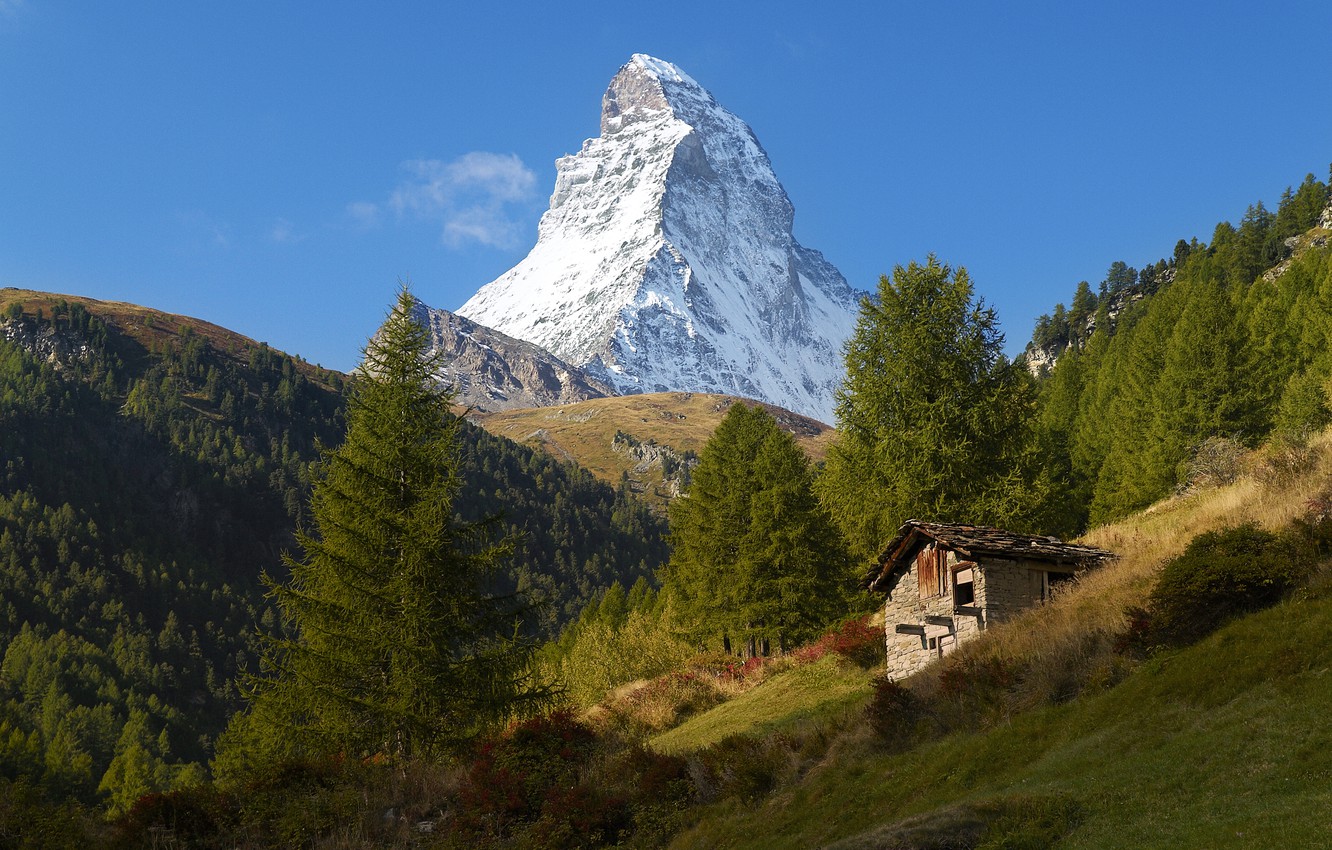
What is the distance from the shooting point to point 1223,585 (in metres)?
16.2

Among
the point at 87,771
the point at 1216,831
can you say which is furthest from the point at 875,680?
the point at 87,771

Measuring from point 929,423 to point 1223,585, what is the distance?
14.2 meters

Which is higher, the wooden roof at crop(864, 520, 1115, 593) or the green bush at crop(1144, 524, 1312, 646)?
the wooden roof at crop(864, 520, 1115, 593)

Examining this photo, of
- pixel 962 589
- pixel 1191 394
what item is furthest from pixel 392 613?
pixel 1191 394

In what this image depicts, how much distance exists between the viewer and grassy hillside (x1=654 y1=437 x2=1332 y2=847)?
37.3ft

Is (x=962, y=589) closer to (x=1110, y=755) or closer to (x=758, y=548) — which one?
(x=1110, y=755)

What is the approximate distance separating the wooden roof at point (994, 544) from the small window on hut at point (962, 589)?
91cm

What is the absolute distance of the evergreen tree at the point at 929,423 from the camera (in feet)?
98.6

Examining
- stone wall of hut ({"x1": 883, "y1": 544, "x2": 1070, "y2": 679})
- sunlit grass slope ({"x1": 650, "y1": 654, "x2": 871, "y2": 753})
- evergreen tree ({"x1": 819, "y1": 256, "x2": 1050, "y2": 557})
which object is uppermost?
evergreen tree ({"x1": 819, "y1": 256, "x2": 1050, "y2": 557})

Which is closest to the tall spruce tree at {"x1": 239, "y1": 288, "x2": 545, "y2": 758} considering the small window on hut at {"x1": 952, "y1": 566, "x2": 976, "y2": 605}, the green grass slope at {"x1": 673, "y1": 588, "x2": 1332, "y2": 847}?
the green grass slope at {"x1": 673, "y1": 588, "x2": 1332, "y2": 847}

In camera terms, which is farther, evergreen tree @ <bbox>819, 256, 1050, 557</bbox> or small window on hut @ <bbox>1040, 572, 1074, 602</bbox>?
evergreen tree @ <bbox>819, 256, 1050, 557</bbox>

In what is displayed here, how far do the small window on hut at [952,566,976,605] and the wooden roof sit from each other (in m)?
0.91

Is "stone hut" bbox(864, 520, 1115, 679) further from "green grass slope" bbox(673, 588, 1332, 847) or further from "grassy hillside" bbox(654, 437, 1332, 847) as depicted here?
"green grass slope" bbox(673, 588, 1332, 847)

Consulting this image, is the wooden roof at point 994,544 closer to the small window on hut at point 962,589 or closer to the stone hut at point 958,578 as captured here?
the stone hut at point 958,578
